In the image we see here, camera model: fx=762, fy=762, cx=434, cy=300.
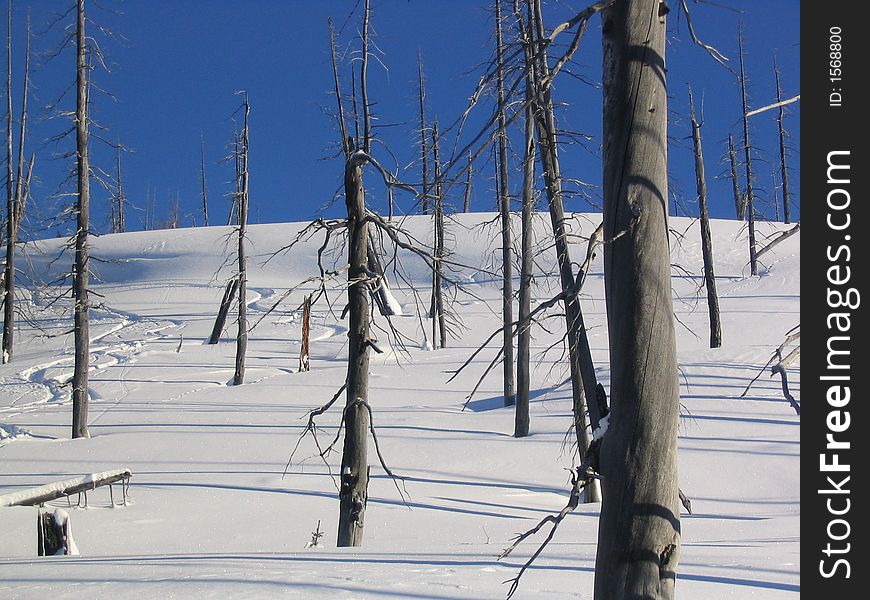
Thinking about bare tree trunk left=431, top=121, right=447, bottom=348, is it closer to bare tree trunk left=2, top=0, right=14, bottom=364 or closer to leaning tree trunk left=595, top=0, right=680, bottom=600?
leaning tree trunk left=595, top=0, right=680, bottom=600

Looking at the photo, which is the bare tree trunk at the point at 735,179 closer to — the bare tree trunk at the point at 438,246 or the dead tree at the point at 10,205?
the bare tree trunk at the point at 438,246

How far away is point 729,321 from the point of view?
28203 mm

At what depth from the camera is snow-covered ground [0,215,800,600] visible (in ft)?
18.9

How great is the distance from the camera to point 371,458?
53.7 feet

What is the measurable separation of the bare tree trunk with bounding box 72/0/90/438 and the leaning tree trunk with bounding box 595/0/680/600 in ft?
59.1

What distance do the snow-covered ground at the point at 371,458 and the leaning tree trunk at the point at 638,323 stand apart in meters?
1.80

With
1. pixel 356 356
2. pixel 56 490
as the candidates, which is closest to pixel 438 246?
pixel 56 490

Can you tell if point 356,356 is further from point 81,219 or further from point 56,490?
point 81,219

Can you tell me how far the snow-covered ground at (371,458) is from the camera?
18.9 ft

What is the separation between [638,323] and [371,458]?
46.3 feet

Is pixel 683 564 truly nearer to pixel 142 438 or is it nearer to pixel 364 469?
pixel 364 469

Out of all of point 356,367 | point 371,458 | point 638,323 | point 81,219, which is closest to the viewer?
point 638,323

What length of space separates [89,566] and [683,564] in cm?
480
